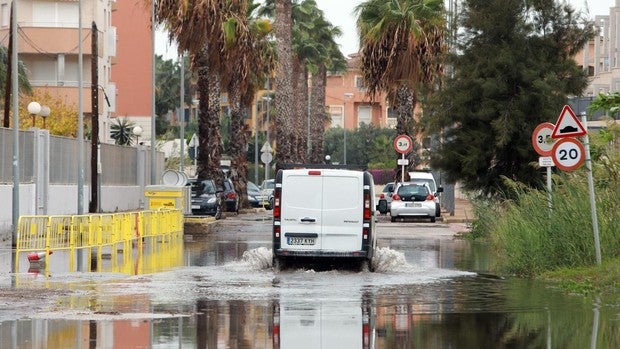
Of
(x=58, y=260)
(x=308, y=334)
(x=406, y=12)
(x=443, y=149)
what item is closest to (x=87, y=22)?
→ (x=406, y=12)

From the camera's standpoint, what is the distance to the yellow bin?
1641 inches

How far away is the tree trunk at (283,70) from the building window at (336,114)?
8875cm

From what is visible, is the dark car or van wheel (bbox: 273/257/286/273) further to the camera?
the dark car

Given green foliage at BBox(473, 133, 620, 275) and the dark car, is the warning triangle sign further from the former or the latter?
the dark car

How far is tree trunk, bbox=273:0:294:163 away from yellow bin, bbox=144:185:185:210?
1459cm

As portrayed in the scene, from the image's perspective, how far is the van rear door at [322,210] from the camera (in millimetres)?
24500

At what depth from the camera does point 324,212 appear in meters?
24.5

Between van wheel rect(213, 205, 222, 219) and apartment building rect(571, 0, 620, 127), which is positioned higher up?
apartment building rect(571, 0, 620, 127)

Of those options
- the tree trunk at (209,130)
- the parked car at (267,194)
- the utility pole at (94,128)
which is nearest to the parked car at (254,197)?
the parked car at (267,194)

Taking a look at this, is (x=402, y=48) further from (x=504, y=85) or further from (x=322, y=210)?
(x=322, y=210)

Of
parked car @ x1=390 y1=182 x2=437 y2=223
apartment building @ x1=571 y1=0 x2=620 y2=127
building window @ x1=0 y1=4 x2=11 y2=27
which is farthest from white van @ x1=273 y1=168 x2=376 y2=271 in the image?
building window @ x1=0 y1=4 x2=11 y2=27

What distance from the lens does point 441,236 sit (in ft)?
133

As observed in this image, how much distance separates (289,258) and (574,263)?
5109 mm

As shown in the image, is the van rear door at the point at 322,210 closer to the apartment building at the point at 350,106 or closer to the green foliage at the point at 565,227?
the green foliage at the point at 565,227
